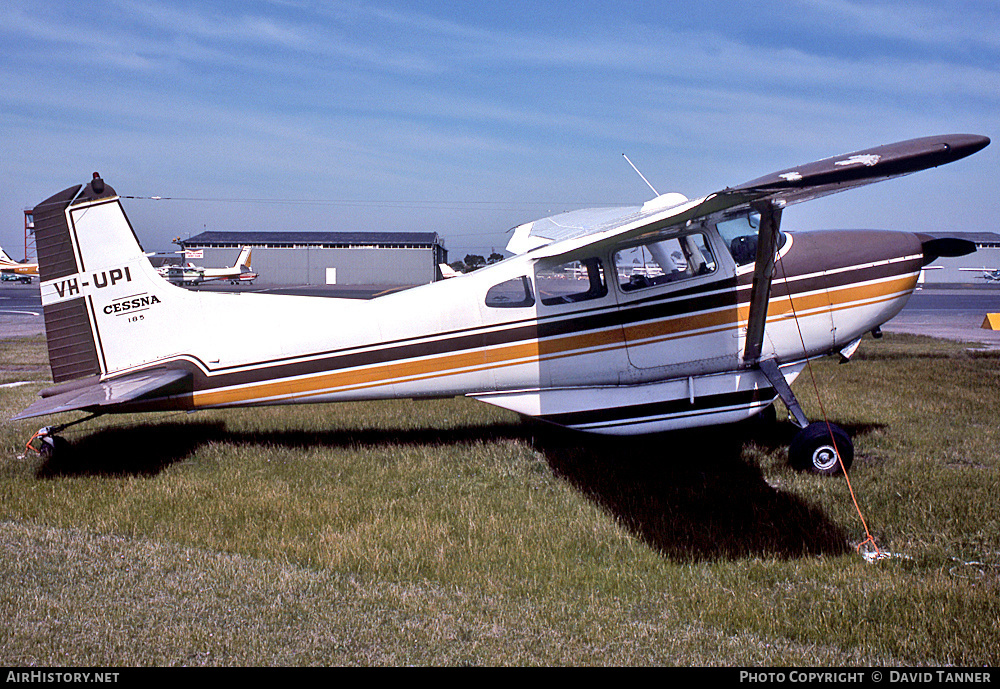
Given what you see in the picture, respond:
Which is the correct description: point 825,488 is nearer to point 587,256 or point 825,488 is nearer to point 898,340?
point 587,256

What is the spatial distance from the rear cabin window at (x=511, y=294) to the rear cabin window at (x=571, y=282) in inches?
4.4

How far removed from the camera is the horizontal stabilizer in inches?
248

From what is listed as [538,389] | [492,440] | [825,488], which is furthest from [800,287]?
[492,440]

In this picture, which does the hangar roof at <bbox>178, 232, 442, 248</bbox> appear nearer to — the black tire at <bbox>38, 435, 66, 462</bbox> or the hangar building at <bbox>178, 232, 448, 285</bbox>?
the hangar building at <bbox>178, 232, 448, 285</bbox>

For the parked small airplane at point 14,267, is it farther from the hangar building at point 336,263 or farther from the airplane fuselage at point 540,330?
the airplane fuselage at point 540,330

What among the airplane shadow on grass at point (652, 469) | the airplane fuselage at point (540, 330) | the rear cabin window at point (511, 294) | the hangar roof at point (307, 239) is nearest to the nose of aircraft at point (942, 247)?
the airplane fuselage at point (540, 330)

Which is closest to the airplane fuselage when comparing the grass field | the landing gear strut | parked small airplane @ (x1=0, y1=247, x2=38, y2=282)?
the landing gear strut

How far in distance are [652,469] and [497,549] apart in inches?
99.3

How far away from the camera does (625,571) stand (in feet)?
15.6

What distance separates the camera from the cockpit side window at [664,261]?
7.04m

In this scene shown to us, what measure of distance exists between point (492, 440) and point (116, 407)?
392 centimetres

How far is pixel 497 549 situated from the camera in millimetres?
5090

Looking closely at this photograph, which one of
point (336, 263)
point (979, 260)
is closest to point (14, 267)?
point (336, 263)

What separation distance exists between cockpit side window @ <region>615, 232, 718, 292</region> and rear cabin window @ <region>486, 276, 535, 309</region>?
92 centimetres
